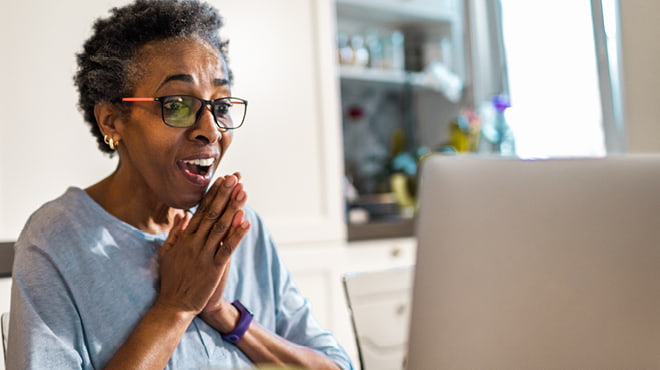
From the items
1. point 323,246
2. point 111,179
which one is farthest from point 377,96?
point 111,179

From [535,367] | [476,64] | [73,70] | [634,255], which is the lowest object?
[535,367]

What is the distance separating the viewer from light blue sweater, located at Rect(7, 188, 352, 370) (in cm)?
79

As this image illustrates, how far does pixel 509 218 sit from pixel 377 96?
94.7 inches

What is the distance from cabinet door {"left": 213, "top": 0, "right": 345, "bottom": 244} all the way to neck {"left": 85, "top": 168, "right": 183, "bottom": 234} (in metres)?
0.52

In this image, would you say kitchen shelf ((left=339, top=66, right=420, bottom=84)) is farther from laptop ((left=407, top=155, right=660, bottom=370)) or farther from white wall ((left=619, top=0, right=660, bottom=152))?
laptop ((left=407, top=155, right=660, bottom=370))

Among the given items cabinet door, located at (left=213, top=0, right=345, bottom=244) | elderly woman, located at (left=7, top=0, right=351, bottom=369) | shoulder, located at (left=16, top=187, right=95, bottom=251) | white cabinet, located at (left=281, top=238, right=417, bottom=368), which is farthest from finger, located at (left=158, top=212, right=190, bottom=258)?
white cabinet, located at (left=281, top=238, right=417, bottom=368)

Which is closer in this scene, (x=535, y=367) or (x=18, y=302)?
(x=535, y=367)

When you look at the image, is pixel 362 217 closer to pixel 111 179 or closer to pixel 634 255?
pixel 111 179

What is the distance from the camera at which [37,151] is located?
3.98 feet

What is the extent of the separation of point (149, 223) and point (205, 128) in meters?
0.17

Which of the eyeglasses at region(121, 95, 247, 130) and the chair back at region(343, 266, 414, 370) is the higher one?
the eyeglasses at region(121, 95, 247, 130)

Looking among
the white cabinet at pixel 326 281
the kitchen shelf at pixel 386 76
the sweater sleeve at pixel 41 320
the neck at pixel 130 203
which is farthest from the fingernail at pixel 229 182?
the kitchen shelf at pixel 386 76

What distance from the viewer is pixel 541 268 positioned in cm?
69

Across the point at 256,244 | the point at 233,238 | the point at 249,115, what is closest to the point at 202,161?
the point at 233,238
